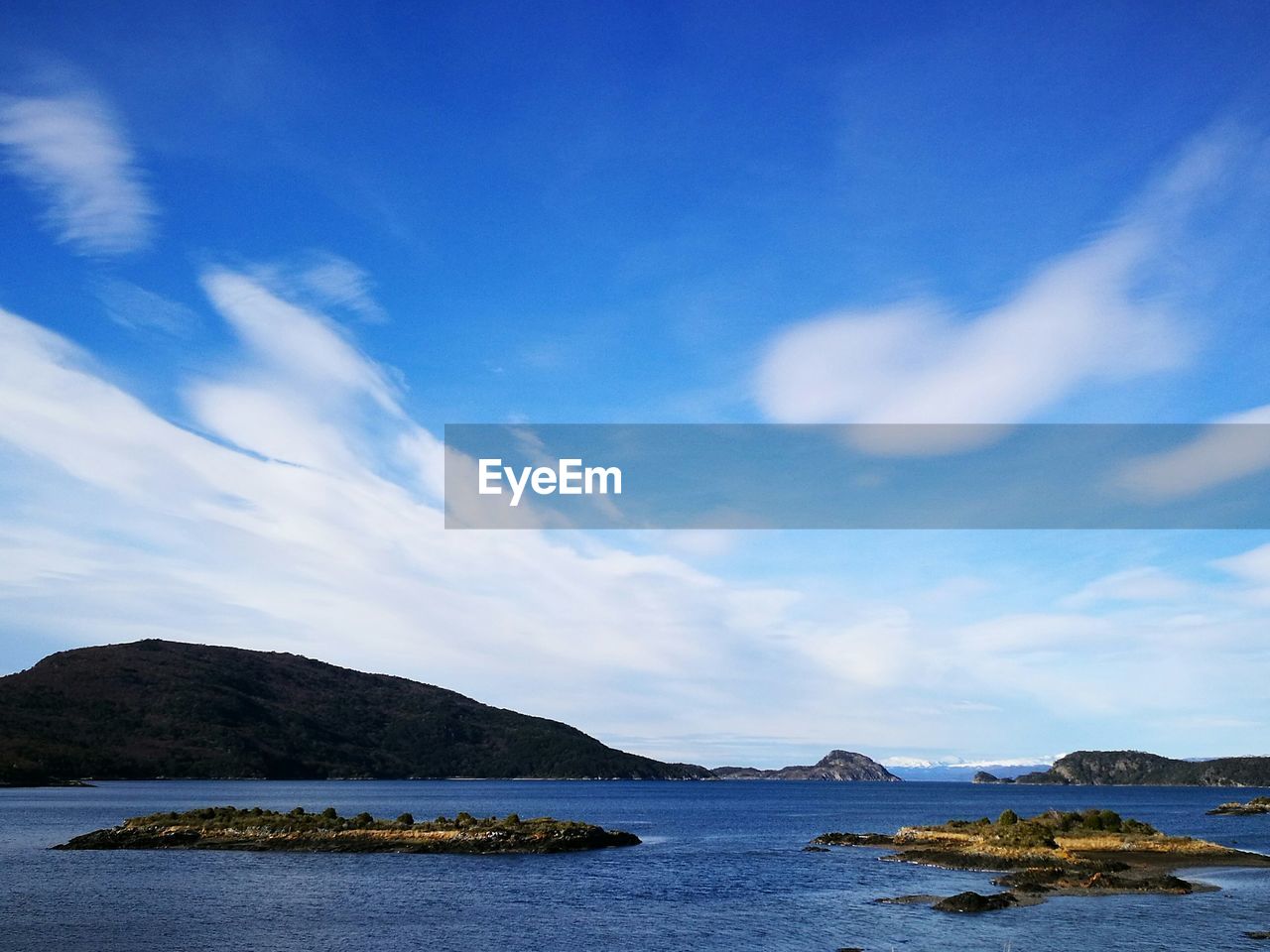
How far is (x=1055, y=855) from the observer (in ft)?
300

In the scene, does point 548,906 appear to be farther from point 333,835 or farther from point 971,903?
point 333,835

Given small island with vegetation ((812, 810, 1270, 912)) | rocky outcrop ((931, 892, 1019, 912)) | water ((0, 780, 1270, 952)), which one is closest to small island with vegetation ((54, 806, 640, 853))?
water ((0, 780, 1270, 952))

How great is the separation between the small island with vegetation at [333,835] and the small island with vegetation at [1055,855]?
1364 inches

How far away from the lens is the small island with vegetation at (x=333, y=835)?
105438mm

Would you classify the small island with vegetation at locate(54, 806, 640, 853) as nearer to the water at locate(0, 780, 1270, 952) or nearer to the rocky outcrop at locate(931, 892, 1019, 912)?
the water at locate(0, 780, 1270, 952)

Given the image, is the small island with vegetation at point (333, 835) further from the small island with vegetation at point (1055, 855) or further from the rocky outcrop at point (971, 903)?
the rocky outcrop at point (971, 903)

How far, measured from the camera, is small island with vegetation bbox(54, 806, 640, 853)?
105 metres

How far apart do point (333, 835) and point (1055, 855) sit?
72994 mm

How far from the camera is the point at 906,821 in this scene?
599 feet

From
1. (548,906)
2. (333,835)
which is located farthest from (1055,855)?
(333,835)

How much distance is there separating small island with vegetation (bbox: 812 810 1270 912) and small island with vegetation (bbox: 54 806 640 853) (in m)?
34.6

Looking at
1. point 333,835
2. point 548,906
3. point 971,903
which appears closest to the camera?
point 971,903

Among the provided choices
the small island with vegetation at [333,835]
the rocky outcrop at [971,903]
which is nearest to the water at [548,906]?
the rocky outcrop at [971,903]

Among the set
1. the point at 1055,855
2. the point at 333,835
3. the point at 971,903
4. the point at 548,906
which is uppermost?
the point at 333,835
